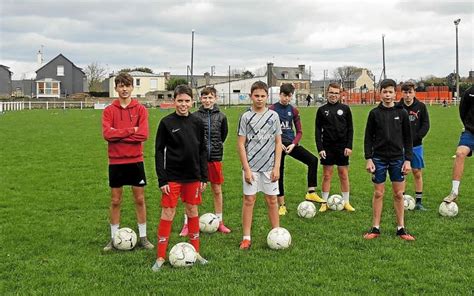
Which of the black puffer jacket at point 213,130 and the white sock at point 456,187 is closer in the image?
the black puffer jacket at point 213,130

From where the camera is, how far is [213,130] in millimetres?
7598

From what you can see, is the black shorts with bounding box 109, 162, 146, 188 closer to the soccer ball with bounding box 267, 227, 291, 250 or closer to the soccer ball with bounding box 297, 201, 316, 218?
the soccer ball with bounding box 267, 227, 291, 250

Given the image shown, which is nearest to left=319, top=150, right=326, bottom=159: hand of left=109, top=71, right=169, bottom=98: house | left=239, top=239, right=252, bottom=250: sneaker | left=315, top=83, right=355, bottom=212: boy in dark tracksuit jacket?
left=315, top=83, right=355, bottom=212: boy in dark tracksuit jacket

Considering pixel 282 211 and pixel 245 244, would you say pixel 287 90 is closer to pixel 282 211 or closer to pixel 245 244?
pixel 282 211

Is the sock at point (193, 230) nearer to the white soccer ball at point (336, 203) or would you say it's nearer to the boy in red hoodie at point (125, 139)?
the boy in red hoodie at point (125, 139)

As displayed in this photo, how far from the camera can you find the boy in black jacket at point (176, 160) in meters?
5.97

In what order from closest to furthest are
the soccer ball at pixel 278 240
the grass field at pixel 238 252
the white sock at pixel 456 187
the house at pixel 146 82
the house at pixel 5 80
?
1. the grass field at pixel 238 252
2. the soccer ball at pixel 278 240
3. the white sock at pixel 456 187
4. the house at pixel 5 80
5. the house at pixel 146 82

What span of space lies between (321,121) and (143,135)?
359 centimetres

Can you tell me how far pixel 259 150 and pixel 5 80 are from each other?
310 feet

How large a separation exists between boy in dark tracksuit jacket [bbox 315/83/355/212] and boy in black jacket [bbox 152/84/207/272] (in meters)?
3.29

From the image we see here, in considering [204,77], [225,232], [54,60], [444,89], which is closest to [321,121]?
[225,232]

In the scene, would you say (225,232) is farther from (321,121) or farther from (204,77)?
(204,77)

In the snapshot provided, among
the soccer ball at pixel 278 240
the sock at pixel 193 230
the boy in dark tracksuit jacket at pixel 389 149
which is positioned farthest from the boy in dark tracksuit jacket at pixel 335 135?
the sock at pixel 193 230

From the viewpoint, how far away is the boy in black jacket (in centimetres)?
597
